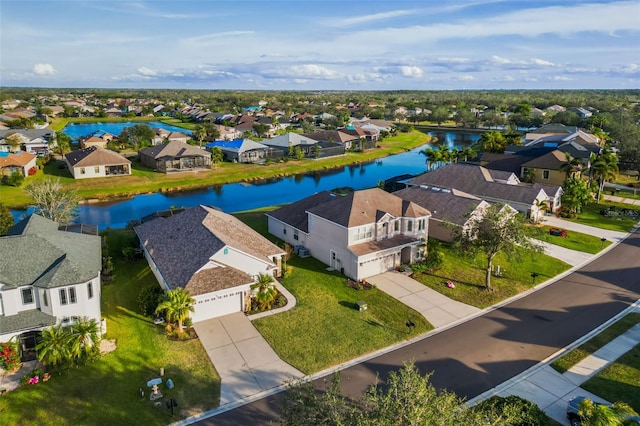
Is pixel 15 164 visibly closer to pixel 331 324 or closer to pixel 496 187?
pixel 331 324

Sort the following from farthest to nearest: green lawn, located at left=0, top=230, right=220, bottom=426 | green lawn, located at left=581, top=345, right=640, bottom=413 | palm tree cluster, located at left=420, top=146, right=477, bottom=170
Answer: palm tree cluster, located at left=420, top=146, right=477, bottom=170 → green lawn, located at left=581, top=345, right=640, bottom=413 → green lawn, located at left=0, top=230, right=220, bottom=426

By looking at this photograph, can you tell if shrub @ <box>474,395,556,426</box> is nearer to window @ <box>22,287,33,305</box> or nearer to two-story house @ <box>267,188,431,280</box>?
two-story house @ <box>267,188,431,280</box>

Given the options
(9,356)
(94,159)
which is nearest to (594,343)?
(9,356)

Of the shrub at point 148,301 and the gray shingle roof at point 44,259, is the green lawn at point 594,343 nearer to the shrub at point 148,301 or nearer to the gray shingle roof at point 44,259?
the shrub at point 148,301

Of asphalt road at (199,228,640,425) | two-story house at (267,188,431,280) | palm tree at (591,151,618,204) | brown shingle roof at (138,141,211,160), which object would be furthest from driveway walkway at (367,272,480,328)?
brown shingle roof at (138,141,211,160)

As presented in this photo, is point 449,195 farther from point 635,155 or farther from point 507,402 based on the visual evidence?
point 635,155

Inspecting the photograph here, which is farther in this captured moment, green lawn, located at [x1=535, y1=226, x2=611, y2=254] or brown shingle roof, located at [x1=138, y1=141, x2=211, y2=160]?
brown shingle roof, located at [x1=138, y1=141, x2=211, y2=160]
